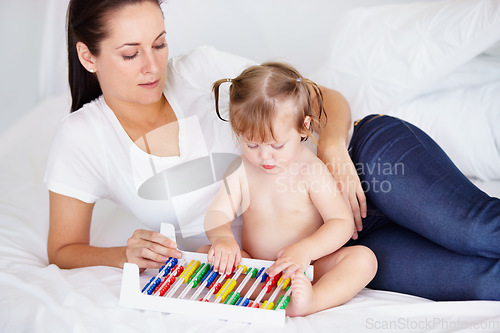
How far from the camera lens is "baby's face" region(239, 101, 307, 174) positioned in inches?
47.6

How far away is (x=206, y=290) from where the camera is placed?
1243 mm

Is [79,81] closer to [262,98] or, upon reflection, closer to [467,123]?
[262,98]

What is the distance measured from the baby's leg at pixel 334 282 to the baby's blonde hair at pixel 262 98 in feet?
1.05

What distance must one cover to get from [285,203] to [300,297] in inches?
11.8

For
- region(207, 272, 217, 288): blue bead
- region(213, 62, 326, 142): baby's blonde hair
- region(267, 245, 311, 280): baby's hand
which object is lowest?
region(207, 272, 217, 288): blue bead

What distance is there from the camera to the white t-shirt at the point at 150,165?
4.43ft

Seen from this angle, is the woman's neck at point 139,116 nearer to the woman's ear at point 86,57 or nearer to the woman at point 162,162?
the woman at point 162,162

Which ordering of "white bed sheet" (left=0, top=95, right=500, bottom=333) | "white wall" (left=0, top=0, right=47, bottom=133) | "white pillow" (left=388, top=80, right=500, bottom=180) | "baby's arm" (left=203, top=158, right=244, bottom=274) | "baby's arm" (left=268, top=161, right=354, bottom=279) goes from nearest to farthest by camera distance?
"white bed sheet" (left=0, top=95, right=500, bottom=333), "baby's arm" (left=268, top=161, right=354, bottom=279), "baby's arm" (left=203, top=158, right=244, bottom=274), "white pillow" (left=388, top=80, right=500, bottom=180), "white wall" (left=0, top=0, right=47, bottom=133)

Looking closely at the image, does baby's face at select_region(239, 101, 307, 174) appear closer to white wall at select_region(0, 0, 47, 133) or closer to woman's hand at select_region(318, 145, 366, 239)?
woman's hand at select_region(318, 145, 366, 239)

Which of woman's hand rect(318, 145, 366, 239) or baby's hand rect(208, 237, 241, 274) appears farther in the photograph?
woman's hand rect(318, 145, 366, 239)

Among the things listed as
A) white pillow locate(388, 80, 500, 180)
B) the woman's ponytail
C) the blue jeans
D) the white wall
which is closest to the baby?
the blue jeans

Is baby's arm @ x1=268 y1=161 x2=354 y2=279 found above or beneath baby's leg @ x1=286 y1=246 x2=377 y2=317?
above

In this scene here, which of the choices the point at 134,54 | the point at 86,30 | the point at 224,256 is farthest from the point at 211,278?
the point at 86,30

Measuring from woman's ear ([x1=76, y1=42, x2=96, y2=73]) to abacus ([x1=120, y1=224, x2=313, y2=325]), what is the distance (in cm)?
53
